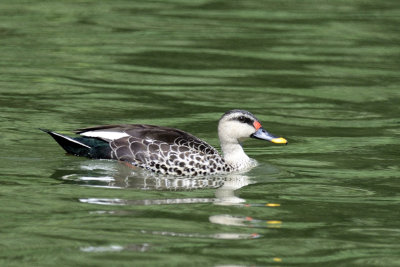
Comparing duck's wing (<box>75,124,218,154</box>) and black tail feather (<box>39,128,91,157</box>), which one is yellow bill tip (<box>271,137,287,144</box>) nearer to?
duck's wing (<box>75,124,218,154</box>)

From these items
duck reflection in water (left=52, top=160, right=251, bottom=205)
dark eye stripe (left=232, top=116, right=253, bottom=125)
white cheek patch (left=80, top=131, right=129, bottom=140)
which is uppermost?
dark eye stripe (left=232, top=116, right=253, bottom=125)

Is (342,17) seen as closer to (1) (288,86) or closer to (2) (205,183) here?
(1) (288,86)

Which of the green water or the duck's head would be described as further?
the duck's head

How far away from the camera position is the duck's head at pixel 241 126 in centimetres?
1198

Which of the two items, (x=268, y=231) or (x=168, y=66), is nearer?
(x=268, y=231)

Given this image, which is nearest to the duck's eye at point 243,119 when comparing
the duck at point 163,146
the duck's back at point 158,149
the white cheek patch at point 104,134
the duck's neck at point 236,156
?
the duck at point 163,146

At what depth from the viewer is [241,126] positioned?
1203 cm

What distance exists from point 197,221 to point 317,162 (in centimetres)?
334

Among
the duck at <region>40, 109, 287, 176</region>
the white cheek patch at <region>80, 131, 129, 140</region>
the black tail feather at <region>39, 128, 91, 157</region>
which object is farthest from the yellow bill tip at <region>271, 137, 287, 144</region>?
the black tail feather at <region>39, 128, 91, 157</region>

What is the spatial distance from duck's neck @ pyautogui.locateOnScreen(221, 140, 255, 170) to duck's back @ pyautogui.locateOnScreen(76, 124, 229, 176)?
10.2 inches

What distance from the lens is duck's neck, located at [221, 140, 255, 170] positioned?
12125 mm

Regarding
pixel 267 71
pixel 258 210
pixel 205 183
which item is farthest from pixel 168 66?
pixel 258 210

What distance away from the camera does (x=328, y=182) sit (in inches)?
452

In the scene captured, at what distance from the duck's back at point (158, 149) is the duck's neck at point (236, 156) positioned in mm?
258
